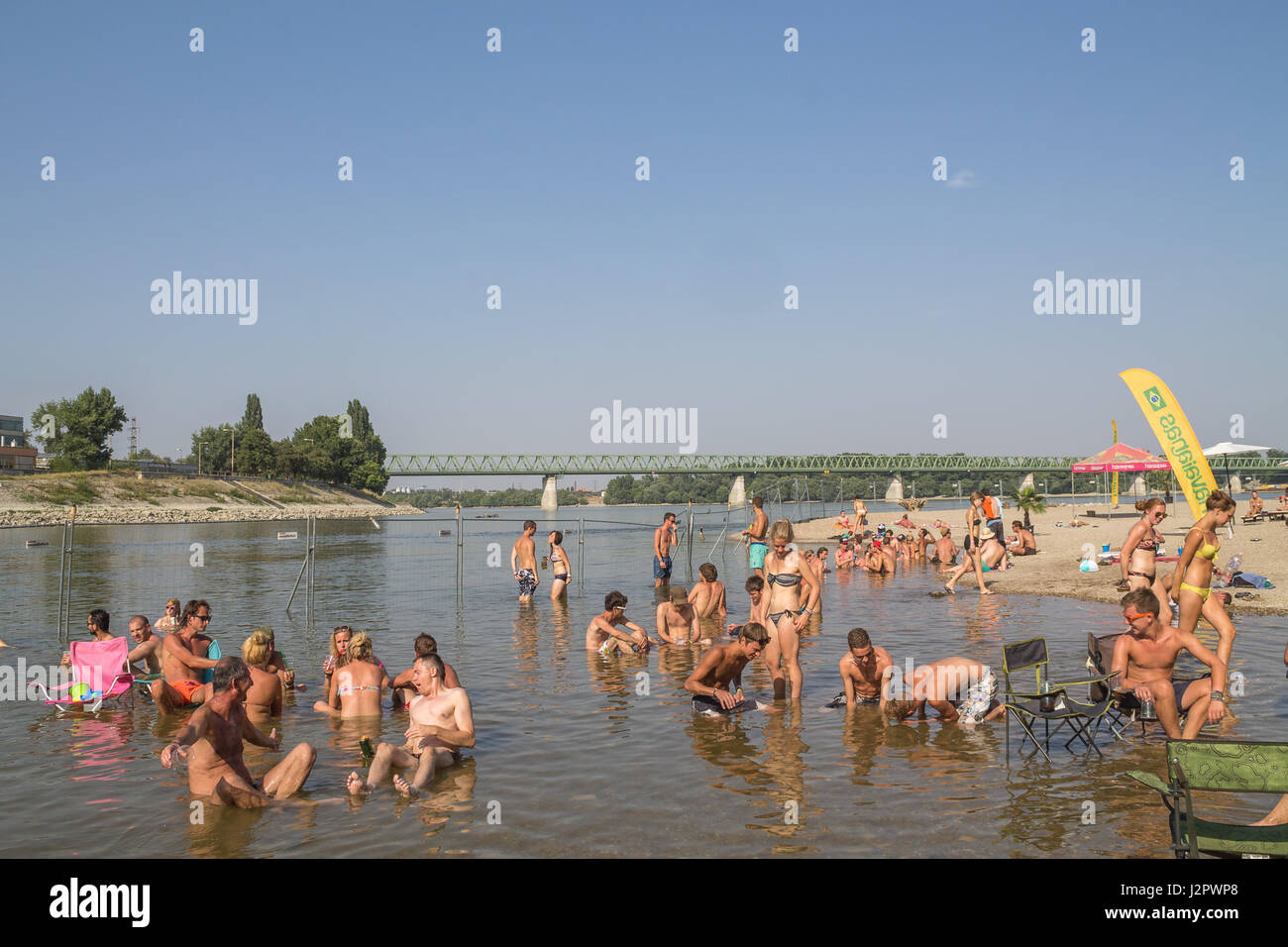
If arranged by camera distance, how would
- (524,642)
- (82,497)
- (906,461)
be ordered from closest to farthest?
(524,642)
(82,497)
(906,461)

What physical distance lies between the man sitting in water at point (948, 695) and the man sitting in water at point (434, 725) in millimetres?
4660

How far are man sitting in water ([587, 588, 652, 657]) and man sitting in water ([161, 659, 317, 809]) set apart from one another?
22.7ft

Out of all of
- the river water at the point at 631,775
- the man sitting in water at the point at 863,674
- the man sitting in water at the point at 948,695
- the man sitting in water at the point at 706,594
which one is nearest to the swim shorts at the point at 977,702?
the man sitting in water at the point at 948,695

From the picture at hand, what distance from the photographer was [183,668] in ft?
34.4

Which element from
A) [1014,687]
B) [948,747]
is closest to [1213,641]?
[1014,687]

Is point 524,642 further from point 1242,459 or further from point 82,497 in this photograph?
point 1242,459

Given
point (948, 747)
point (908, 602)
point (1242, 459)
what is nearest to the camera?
point (948, 747)

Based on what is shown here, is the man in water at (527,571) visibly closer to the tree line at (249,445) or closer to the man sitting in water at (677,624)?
the man sitting in water at (677,624)

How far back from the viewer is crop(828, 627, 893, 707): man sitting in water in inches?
378

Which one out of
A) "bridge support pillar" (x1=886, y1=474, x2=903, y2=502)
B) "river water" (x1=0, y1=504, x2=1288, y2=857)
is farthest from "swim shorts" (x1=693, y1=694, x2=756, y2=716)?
"bridge support pillar" (x1=886, y1=474, x2=903, y2=502)

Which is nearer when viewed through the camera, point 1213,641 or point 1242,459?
point 1213,641

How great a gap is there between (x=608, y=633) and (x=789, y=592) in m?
4.51

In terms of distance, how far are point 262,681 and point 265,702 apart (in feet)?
1.06
